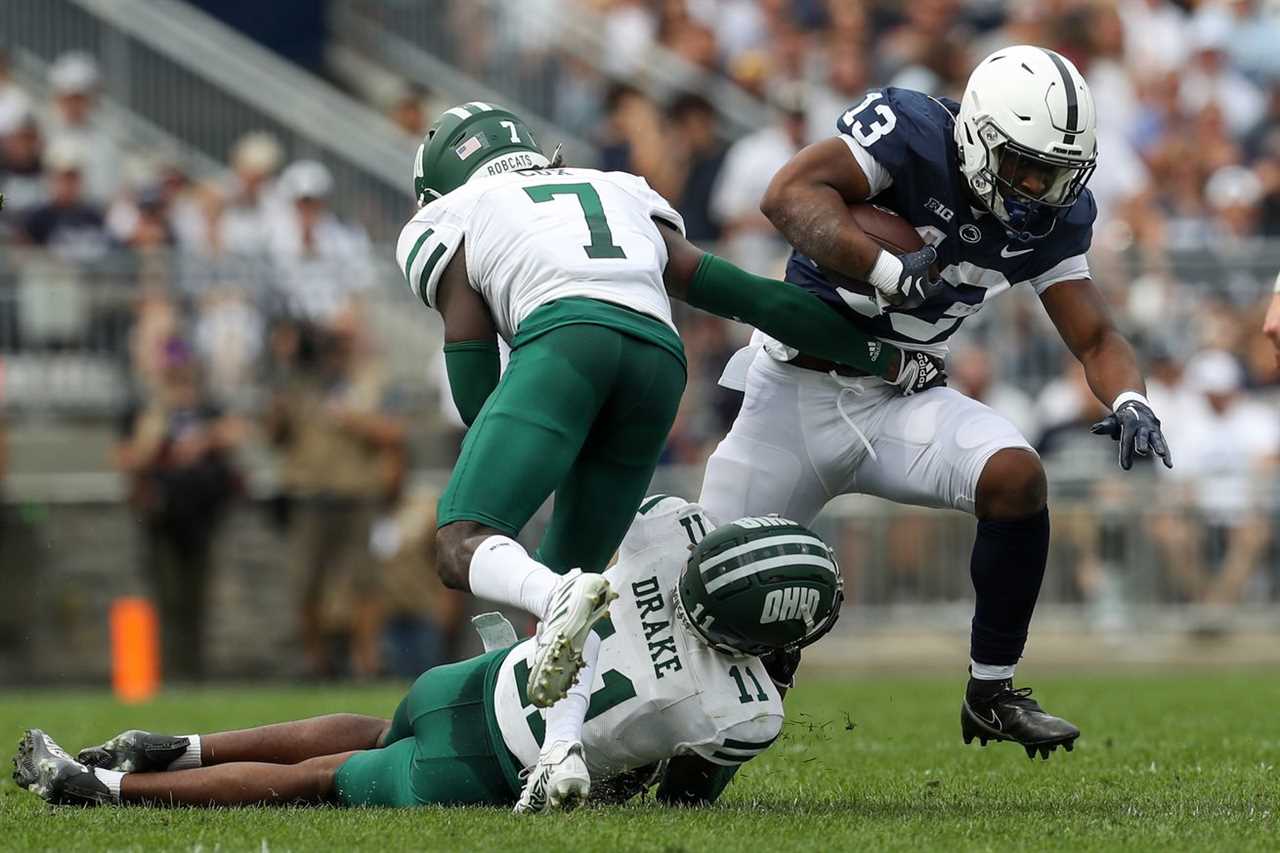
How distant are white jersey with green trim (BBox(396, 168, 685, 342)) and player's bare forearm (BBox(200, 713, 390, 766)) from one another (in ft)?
3.92

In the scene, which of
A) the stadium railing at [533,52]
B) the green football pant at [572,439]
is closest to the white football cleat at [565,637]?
the green football pant at [572,439]

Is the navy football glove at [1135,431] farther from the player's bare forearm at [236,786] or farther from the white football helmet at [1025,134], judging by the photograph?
the player's bare forearm at [236,786]

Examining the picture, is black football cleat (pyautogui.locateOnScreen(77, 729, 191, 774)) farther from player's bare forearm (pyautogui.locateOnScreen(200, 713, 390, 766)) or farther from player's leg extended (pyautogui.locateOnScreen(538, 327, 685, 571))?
player's leg extended (pyautogui.locateOnScreen(538, 327, 685, 571))

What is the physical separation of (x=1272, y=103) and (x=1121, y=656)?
4.27 metres

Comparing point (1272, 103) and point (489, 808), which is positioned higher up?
point (1272, 103)

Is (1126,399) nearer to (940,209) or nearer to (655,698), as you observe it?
(940,209)

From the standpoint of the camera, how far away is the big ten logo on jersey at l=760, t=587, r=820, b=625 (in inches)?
205

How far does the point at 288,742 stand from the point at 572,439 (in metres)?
1.21

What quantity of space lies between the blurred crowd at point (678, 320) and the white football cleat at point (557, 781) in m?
7.86

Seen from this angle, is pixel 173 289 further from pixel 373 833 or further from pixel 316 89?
pixel 373 833

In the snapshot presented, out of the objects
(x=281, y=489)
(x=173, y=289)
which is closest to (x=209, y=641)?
(x=281, y=489)

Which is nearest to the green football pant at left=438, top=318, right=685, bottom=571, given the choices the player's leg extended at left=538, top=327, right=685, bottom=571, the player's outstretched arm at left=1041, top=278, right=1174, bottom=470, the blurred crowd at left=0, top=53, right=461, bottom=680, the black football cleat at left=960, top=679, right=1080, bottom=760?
the player's leg extended at left=538, top=327, right=685, bottom=571

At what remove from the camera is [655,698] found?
212 inches

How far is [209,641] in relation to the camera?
1394 centimetres
